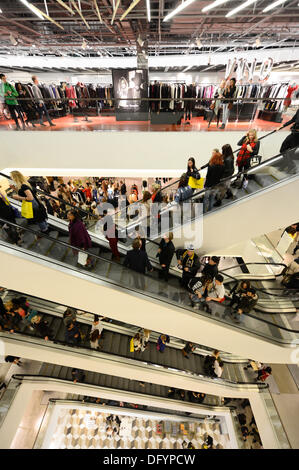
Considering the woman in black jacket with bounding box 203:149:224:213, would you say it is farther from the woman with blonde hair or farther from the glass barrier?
the woman with blonde hair

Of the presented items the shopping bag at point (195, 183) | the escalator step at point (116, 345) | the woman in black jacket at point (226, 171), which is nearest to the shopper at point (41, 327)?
the escalator step at point (116, 345)

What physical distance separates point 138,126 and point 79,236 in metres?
4.85

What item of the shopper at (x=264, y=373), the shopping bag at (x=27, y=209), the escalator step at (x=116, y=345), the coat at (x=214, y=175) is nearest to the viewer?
the shopping bag at (x=27, y=209)

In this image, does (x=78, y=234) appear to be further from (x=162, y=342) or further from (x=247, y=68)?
(x=247, y=68)

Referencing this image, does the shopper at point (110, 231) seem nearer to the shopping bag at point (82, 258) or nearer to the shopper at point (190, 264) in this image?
the shopping bag at point (82, 258)

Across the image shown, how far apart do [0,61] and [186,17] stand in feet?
29.0

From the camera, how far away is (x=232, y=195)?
508 cm

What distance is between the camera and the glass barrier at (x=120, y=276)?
4.01 metres

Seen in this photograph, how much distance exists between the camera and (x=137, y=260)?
4.30 meters

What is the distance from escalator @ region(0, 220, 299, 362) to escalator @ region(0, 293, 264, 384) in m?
2.12

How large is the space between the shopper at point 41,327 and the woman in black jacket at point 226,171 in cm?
524

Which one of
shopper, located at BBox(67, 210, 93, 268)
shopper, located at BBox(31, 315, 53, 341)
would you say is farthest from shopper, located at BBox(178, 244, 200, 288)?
shopper, located at BBox(31, 315, 53, 341)

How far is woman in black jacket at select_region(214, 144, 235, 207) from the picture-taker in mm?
4654

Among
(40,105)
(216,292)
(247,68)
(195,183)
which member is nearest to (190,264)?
(216,292)
